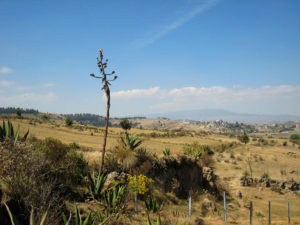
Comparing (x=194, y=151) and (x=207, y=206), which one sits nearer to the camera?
(x=207, y=206)

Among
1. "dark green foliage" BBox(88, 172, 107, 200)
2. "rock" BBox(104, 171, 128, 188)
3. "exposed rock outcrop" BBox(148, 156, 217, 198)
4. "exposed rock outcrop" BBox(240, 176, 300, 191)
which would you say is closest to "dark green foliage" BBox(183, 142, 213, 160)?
"exposed rock outcrop" BBox(148, 156, 217, 198)

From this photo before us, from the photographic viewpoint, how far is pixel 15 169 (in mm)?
5746

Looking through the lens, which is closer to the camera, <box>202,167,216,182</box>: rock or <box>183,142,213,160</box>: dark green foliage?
<box>202,167,216,182</box>: rock

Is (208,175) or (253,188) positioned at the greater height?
(208,175)

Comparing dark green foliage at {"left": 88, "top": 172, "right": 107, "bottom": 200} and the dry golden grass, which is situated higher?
dark green foliage at {"left": 88, "top": 172, "right": 107, "bottom": 200}

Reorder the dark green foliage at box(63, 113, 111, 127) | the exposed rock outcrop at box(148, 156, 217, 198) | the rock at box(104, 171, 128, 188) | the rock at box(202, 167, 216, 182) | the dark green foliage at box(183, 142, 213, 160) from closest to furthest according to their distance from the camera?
the rock at box(104, 171, 128, 188) → the exposed rock outcrop at box(148, 156, 217, 198) → the rock at box(202, 167, 216, 182) → the dark green foliage at box(183, 142, 213, 160) → the dark green foliage at box(63, 113, 111, 127)

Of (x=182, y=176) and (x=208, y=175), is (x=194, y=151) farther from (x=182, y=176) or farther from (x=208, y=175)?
(x=182, y=176)

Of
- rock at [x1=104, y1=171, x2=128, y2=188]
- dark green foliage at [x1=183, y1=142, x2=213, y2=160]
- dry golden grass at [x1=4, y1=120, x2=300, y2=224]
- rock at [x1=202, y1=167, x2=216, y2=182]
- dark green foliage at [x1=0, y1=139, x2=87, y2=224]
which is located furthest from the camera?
dark green foliage at [x1=183, y1=142, x2=213, y2=160]

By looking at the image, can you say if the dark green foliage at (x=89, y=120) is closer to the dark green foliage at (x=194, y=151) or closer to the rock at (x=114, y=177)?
the dark green foliage at (x=194, y=151)

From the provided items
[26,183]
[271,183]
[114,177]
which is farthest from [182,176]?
[271,183]

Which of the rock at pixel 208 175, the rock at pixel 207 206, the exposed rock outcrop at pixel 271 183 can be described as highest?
the rock at pixel 208 175

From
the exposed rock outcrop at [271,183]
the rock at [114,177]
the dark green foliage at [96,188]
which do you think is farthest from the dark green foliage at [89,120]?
the dark green foliage at [96,188]

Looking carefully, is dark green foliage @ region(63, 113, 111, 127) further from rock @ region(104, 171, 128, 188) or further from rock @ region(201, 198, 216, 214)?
rock @ region(104, 171, 128, 188)

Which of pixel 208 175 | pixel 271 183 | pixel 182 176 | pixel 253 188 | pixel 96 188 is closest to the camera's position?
pixel 96 188
